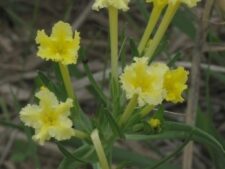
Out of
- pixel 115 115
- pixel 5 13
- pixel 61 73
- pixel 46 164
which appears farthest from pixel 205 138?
pixel 5 13

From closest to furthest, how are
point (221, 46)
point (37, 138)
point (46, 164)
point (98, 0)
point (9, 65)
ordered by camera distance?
point (37, 138) < point (98, 0) < point (221, 46) < point (46, 164) < point (9, 65)

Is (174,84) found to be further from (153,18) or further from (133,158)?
(133,158)

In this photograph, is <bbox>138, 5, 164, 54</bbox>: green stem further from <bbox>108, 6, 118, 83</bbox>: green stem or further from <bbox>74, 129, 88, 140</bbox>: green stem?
<bbox>74, 129, 88, 140</bbox>: green stem

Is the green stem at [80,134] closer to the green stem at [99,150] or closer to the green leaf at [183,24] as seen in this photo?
the green stem at [99,150]

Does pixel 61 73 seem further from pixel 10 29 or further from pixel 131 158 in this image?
pixel 10 29

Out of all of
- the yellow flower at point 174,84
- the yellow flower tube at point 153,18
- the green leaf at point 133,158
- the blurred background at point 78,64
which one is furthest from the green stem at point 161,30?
the blurred background at point 78,64

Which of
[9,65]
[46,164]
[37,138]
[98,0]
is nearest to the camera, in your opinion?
[37,138]
